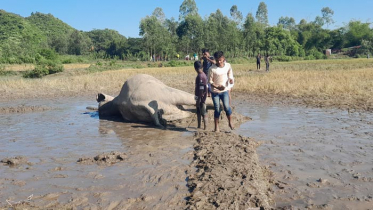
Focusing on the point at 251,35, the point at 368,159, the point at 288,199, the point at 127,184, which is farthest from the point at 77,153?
the point at 251,35

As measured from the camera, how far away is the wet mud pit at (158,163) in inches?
148

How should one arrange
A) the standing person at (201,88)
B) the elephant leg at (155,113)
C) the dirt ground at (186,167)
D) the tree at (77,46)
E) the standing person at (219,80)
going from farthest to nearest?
the tree at (77,46)
the elephant leg at (155,113)
the standing person at (201,88)
the standing person at (219,80)
the dirt ground at (186,167)

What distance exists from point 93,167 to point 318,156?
3.46 metres

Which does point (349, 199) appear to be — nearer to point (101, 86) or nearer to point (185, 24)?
point (101, 86)

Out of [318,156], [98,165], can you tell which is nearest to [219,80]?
[318,156]

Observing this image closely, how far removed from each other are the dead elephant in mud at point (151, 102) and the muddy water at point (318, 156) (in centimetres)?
162

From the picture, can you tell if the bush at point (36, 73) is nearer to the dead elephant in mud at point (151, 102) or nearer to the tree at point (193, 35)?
the dead elephant in mud at point (151, 102)

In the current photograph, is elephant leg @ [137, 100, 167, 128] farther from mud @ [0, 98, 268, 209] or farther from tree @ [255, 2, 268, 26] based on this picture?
tree @ [255, 2, 268, 26]

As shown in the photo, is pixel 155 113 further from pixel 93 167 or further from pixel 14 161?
pixel 14 161

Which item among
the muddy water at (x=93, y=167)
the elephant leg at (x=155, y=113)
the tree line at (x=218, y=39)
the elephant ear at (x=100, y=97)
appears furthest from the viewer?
the tree line at (x=218, y=39)

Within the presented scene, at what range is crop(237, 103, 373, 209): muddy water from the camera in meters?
3.73

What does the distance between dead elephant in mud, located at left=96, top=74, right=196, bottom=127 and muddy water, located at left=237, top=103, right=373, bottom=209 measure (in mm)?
1621

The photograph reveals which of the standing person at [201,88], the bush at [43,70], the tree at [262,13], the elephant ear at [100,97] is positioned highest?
the tree at [262,13]

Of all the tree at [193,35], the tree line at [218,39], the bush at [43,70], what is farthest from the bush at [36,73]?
the tree at [193,35]
